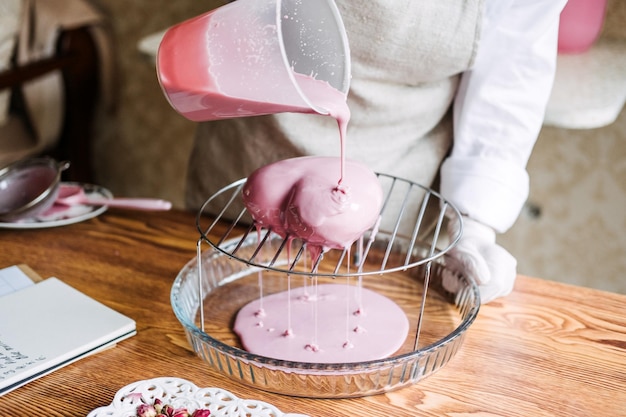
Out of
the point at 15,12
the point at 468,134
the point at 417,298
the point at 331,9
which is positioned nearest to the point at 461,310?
the point at 417,298

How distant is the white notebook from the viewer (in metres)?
0.74

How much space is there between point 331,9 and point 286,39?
0.06 meters

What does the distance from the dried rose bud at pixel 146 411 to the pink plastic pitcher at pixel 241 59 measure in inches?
11.8

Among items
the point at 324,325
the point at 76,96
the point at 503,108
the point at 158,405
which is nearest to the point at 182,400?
the point at 158,405

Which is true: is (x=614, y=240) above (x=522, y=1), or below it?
below

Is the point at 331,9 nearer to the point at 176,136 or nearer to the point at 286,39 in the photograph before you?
the point at 286,39

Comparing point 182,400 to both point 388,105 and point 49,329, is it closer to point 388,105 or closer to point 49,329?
point 49,329

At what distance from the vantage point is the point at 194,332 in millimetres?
745

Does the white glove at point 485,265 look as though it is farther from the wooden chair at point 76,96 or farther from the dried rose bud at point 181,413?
the wooden chair at point 76,96

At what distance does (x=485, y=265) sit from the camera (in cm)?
88

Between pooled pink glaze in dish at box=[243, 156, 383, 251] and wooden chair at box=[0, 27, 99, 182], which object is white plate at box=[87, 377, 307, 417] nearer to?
pooled pink glaze in dish at box=[243, 156, 383, 251]

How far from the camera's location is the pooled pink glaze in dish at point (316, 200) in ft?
2.41

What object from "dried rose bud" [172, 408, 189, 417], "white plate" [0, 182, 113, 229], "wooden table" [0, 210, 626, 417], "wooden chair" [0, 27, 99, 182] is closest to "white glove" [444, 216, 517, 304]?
"wooden table" [0, 210, 626, 417]

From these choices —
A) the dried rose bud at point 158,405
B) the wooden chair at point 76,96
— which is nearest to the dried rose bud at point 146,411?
the dried rose bud at point 158,405
